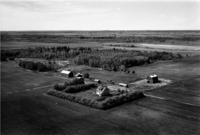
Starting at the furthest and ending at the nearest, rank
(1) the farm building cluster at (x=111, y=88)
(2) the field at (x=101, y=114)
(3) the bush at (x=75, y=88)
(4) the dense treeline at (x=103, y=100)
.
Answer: (3) the bush at (x=75, y=88), (1) the farm building cluster at (x=111, y=88), (4) the dense treeline at (x=103, y=100), (2) the field at (x=101, y=114)

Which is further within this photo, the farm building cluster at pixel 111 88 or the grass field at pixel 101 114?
the farm building cluster at pixel 111 88

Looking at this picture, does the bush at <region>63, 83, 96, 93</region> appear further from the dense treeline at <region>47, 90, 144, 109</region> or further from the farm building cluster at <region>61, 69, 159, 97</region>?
the farm building cluster at <region>61, 69, 159, 97</region>

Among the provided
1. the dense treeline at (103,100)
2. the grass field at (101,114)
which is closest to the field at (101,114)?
the grass field at (101,114)

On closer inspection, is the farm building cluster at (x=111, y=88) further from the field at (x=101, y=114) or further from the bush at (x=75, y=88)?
the field at (x=101, y=114)

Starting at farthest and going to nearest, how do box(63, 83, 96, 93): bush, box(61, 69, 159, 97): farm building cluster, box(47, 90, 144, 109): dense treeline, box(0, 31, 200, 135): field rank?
box(63, 83, 96, 93): bush < box(61, 69, 159, 97): farm building cluster < box(47, 90, 144, 109): dense treeline < box(0, 31, 200, 135): field

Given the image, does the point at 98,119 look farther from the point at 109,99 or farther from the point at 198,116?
the point at 198,116

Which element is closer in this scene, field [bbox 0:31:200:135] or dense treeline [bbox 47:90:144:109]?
field [bbox 0:31:200:135]

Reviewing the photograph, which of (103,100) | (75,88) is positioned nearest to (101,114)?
(103,100)

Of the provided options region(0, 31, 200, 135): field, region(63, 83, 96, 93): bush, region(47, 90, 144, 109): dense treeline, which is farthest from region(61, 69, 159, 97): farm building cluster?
region(0, 31, 200, 135): field

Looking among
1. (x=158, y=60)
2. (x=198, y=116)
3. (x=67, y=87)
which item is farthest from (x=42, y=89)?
(x=158, y=60)

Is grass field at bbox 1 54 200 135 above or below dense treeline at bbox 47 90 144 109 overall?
below

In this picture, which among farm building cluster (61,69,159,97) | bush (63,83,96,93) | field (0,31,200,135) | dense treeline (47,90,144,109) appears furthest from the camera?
bush (63,83,96,93)
